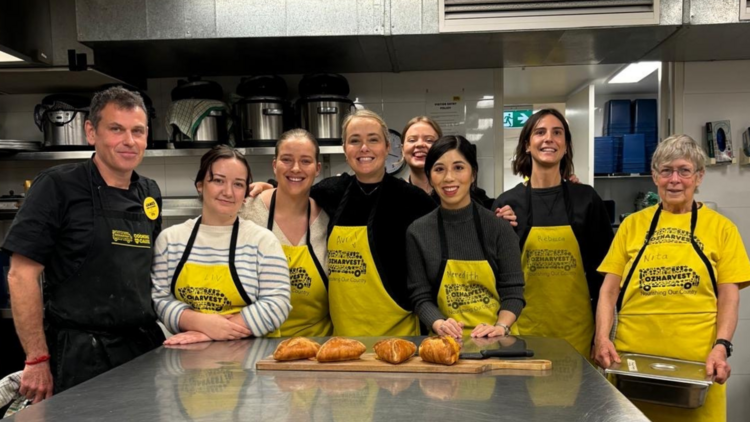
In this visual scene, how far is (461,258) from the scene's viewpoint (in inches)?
71.3

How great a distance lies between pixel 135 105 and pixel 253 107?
4.31 feet

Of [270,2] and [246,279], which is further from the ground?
[270,2]

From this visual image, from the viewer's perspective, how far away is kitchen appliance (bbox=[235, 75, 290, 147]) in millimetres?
3031

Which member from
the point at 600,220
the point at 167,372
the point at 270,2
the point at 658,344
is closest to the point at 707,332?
Result: the point at 658,344

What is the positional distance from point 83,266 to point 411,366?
105 centimetres

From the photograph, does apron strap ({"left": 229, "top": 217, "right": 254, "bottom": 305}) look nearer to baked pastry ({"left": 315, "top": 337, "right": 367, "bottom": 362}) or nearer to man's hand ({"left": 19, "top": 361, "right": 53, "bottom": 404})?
baked pastry ({"left": 315, "top": 337, "right": 367, "bottom": 362})

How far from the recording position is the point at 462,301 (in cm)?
179

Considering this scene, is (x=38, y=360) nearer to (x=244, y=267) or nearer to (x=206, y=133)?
(x=244, y=267)

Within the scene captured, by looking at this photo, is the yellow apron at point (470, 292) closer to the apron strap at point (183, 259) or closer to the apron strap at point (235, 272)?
the apron strap at point (235, 272)

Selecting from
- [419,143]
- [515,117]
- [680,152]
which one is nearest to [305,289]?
[419,143]

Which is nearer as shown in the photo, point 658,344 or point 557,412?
point 557,412

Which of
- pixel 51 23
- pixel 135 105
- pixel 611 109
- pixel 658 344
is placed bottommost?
pixel 658 344

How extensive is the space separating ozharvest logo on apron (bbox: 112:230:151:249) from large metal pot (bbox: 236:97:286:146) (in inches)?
54.9

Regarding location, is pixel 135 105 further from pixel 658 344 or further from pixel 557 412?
pixel 658 344
